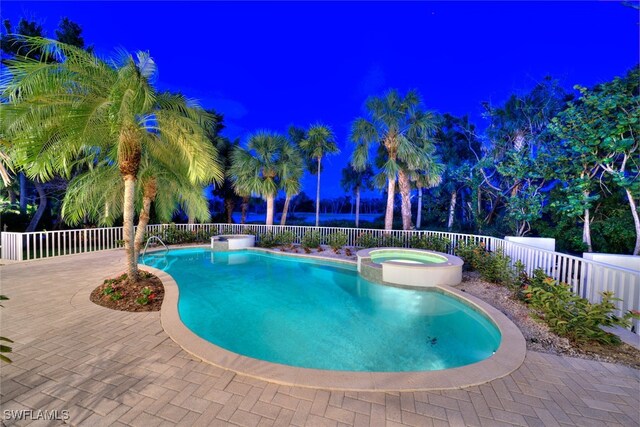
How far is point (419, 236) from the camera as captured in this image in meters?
10.5

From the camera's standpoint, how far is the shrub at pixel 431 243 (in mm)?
9625

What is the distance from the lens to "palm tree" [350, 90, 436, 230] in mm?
11125

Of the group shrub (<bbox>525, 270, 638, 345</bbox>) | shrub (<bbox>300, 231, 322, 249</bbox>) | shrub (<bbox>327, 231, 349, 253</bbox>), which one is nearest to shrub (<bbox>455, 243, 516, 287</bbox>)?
shrub (<bbox>525, 270, 638, 345</bbox>)

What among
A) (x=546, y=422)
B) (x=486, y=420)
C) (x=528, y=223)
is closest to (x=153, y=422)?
(x=486, y=420)

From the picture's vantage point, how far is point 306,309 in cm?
552

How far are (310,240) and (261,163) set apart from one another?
4535 millimetres

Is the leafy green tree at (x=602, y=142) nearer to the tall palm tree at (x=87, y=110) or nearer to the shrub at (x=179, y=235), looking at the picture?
the tall palm tree at (x=87, y=110)

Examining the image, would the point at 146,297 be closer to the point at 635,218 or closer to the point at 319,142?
the point at 319,142

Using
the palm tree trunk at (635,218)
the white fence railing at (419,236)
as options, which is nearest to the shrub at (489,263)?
the white fence railing at (419,236)

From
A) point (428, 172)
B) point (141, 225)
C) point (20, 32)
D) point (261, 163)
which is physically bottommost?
point (141, 225)

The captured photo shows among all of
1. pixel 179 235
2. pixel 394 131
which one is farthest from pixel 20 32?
pixel 394 131

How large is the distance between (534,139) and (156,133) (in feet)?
46.2

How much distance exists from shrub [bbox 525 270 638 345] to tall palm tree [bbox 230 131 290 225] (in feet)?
34.6

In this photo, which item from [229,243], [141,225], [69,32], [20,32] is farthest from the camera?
[229,243]
